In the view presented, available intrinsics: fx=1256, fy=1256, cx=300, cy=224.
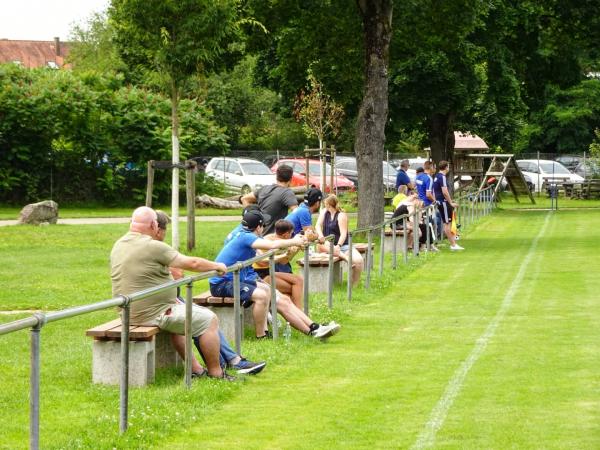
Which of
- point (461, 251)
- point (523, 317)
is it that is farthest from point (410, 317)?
point (461, 251)

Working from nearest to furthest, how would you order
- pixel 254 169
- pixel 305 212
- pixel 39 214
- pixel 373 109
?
pixel 305 212
pixel 373 109
pixel 39 214
pixel 254 169

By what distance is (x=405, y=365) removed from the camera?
11617 millimetres

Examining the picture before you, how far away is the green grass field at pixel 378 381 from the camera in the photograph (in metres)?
8.55

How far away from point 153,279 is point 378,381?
214 centimetres

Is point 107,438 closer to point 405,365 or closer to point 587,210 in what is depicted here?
point 405,365

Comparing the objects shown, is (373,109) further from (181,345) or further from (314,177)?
(314,177)

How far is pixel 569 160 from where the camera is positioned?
2670 inches

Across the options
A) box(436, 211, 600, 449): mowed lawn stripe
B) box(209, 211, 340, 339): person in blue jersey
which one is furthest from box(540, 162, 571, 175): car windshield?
box(209, 211, 340, 339): person in blue jersey

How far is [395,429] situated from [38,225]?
23097 mm

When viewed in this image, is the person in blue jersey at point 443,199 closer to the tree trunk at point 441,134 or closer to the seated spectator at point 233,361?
the seated spectator at point 233,361

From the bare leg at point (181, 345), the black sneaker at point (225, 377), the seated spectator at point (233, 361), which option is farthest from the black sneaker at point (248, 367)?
the bare leg at point (181, 345)

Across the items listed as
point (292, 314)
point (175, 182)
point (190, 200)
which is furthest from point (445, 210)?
point (292, 314)

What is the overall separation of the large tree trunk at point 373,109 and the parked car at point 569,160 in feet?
131

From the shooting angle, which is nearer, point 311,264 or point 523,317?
point 523,317
